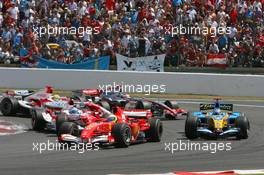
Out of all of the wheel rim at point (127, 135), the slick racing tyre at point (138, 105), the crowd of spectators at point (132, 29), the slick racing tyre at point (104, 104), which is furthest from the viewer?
the crowd of spectators at point (132, 29)

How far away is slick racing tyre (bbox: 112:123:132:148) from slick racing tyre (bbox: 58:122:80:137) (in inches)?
38.8

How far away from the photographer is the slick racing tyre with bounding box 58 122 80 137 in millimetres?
15851

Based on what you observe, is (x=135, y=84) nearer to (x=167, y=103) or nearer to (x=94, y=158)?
(x=167, y=103)

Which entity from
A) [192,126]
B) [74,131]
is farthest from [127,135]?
[192,126]

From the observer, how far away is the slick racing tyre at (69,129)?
52.0ft

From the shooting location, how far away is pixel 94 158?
1412cm

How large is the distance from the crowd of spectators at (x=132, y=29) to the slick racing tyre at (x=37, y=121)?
1126cm

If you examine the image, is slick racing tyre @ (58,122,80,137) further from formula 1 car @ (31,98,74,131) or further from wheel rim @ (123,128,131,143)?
formula 1 car @ (31,98,74,131)

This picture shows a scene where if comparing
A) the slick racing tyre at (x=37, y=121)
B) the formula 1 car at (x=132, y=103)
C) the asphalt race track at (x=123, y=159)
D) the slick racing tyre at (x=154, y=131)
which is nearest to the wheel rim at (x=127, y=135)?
the asphalt race track at (x=123, y=159)

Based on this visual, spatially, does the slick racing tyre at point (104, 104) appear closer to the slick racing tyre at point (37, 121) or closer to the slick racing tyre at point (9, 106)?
the slick racing tyre at point (37, 121)

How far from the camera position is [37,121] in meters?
18.7

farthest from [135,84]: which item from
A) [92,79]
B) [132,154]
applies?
[132,154]

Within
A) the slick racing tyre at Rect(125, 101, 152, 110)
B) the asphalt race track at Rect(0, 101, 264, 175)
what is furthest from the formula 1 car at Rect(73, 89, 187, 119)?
the asphalt race track at Rect(0, 101, 264, 175)

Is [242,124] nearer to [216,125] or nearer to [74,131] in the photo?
[216,125]
